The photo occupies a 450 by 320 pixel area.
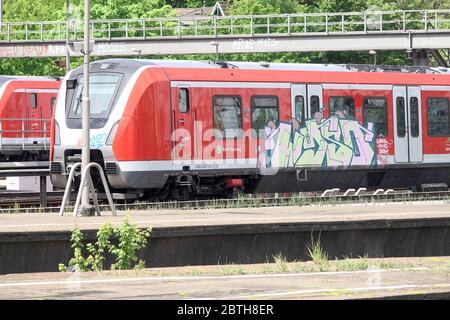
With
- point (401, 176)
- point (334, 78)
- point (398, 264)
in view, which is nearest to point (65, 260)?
point (398, 264)

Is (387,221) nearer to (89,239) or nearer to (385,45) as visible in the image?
(89,239)

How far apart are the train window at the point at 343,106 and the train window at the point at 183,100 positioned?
4333 mm

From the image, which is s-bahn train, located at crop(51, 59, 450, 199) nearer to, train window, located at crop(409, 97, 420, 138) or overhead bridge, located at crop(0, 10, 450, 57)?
train window, located at crop(409, 97, 420, 138)

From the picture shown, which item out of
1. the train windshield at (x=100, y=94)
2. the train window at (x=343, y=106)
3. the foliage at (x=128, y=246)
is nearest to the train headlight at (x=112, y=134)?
the train windshield at (x=100, y=94)

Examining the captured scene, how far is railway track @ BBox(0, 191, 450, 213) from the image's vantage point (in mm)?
24281

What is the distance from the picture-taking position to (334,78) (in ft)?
95.2

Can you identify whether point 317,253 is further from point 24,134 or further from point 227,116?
point 24,134

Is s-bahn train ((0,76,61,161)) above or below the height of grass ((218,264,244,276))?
above

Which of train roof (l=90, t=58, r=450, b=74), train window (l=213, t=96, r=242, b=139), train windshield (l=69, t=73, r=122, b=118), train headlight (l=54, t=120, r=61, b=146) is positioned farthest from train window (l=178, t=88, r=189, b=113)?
train headlight (l=54, t=120, r=61, b=146)

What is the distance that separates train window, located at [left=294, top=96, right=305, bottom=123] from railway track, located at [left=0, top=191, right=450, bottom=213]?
2.23m

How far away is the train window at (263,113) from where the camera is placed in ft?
90.1

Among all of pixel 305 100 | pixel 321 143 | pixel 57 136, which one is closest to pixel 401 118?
pixel 321 143

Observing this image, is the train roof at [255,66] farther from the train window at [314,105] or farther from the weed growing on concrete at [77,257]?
the weed growing on concrete at [77,257]

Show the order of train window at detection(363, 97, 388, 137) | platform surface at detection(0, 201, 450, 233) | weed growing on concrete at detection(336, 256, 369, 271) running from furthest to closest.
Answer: train window at detection(363, 97, 388, 137) < platform surface at detection(0, 201, 450, 233) < weed growing on concrete at detection(336, 256, 369, 271)
